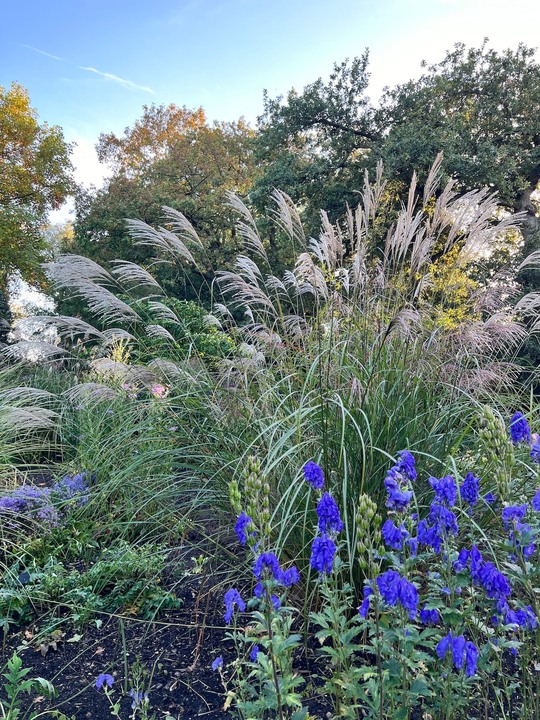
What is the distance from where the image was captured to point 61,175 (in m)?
16.0

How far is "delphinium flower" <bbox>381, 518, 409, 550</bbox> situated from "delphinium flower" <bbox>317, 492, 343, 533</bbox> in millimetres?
122

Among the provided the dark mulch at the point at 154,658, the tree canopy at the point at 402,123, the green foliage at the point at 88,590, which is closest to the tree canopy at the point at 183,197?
the tree canopy at the point at 402,123

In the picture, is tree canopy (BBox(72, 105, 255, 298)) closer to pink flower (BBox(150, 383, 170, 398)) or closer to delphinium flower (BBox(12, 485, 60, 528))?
pink flower (BBox(150, 383, 170, 398))

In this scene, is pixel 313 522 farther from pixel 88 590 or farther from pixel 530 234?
pixel 530 234

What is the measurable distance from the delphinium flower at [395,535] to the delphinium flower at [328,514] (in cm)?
12

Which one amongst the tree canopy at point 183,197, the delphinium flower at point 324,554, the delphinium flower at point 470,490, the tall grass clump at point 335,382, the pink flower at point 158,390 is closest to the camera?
the delphinium flower at point 324,554

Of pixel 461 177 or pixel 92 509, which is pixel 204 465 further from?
pixel 461 177

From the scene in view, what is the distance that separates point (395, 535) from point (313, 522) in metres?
0.85

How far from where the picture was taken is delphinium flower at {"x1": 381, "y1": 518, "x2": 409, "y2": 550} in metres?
1.08

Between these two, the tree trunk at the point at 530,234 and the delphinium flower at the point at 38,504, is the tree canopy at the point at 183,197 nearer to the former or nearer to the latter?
the tree trunk at the point at 530,234

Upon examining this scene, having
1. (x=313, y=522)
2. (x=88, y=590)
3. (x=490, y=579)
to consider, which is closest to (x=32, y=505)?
(x=88, y=590)

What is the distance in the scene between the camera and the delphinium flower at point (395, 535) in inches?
42.6

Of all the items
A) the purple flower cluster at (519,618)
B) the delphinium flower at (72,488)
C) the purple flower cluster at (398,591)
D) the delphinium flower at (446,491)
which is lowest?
the delphinium flower at (72,488)

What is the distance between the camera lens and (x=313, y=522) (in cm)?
189
